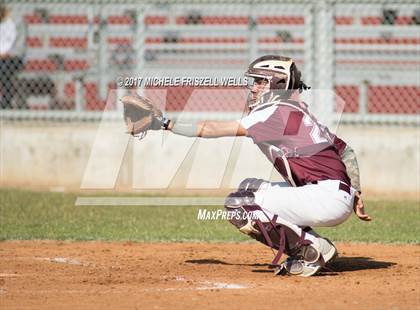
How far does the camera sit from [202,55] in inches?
699

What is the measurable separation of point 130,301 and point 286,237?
1579 millimetres

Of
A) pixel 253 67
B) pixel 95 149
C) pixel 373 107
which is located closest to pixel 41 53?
pixel 95 149

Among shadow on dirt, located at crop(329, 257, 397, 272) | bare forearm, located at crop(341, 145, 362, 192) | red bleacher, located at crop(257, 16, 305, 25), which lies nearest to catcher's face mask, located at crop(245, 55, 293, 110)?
bare forearm, located at crop(341, 145, 362, 192)

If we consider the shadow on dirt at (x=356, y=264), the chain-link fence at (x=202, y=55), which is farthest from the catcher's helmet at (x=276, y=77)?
the chain-link fence at (x=202, y=55)

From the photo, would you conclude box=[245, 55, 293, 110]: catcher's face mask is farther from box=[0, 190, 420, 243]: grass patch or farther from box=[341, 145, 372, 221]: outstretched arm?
box=[0, 190, 420, 243]: grass patch

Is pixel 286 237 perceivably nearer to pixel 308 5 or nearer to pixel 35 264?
pixel 35 264

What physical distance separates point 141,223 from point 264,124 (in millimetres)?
4113

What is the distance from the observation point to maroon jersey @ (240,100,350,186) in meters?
6.74

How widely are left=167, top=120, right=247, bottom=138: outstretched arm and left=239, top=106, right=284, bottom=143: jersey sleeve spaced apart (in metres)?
0.06

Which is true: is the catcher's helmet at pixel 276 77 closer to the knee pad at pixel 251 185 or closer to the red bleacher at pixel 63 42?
the knee pad at pixel 251 185

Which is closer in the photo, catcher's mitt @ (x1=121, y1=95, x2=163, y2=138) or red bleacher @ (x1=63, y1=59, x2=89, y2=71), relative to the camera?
catcher's mitt @ (x1=121, y1=95, x2=163, y2=138)

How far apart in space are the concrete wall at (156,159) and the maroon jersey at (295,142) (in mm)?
5993

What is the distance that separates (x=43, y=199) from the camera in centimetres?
1206

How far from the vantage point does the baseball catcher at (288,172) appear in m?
6.75
